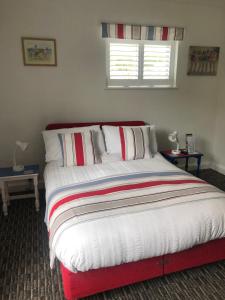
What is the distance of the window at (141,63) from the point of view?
11.2 feet

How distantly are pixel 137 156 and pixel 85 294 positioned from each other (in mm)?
1636

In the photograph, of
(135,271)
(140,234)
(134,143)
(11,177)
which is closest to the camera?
(140,234)

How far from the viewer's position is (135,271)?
1694mm

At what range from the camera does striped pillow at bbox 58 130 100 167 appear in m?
2.71

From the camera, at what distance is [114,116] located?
3568 mm

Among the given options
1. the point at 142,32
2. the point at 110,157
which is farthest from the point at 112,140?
the point at 142,32

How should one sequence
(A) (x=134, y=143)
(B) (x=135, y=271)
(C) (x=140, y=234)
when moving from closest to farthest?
1. (C) (x=140, y=234)
2. (B) (x=135, y=271)
3. (A) (x=134, y=143)

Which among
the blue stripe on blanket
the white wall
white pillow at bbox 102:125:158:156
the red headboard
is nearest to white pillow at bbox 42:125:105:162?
white pillow at bbox 102:125:158:156

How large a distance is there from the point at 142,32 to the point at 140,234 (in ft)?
9.22

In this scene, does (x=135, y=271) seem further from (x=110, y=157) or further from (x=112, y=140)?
(x=112, y=140)

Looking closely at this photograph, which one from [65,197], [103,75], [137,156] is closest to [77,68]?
[103,75]

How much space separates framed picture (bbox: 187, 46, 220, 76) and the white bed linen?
249 cm

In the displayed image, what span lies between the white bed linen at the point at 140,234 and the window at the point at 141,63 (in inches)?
87.9

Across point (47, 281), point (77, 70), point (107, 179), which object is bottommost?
point (47, 281)
